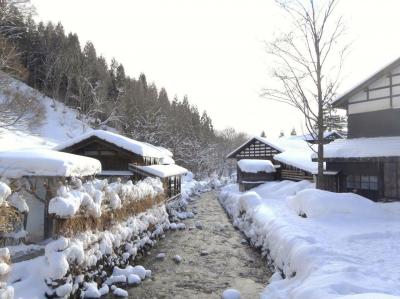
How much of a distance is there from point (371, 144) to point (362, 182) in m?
1.86

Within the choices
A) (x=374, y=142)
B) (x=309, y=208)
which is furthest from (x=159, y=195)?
(x=374, y=142)

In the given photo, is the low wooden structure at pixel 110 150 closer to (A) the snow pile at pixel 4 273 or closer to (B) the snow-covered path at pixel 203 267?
(B) the snow-covered path at pixel 203 267

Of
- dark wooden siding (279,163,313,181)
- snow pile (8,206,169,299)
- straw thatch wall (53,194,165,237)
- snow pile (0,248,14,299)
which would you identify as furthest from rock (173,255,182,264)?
dark wooden siding (279,163,313,181)

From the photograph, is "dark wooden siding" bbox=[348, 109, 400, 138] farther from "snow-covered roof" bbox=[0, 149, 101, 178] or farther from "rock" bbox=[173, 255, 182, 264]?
"snow-covered roof" bbox=[0, 149, 101, 178]

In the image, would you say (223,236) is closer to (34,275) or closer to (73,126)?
(34,275)

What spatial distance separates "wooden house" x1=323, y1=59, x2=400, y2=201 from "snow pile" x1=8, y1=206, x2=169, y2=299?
9.76m

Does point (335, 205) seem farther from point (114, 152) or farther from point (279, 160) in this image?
point (279, 160)

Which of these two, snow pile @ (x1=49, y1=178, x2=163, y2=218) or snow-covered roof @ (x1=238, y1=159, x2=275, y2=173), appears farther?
snow-covered roof @ (x1=238, y1=159, x2=275, y2=173)

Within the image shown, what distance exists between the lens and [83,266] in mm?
9188

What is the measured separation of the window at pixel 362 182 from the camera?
51.7 ft

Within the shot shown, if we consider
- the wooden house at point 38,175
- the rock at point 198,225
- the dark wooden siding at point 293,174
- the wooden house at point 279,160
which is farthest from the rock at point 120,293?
the dark wooden siding at point 293,174

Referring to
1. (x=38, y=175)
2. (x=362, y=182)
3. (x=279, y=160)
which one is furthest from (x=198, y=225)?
(x=279, y=160)

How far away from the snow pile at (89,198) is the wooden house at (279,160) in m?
12.3

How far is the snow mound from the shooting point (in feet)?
43.4
